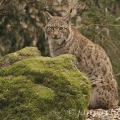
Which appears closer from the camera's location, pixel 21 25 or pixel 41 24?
pixel 21 25

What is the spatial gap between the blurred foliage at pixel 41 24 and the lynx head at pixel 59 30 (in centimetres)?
226

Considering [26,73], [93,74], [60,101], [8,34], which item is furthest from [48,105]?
[8,34]

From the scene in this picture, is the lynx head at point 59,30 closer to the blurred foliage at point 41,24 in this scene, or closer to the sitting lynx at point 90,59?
the sitting lynx at point 90,59

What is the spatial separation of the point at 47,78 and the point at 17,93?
1.40 ft

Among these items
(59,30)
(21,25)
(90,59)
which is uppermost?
(59,30)

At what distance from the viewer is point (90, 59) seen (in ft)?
27.6

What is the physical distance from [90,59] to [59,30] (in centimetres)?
81

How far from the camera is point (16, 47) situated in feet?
38.7

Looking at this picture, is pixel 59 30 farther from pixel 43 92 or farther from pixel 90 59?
pixel 43 92

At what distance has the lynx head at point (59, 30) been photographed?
834 centimetres

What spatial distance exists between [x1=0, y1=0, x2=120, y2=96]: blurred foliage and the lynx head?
226 cm

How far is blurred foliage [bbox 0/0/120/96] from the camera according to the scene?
1085 centimetres

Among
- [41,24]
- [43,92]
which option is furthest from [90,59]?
[41,24]

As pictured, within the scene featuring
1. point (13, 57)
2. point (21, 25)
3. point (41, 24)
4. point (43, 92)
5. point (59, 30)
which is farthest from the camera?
point (41, 24)
